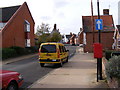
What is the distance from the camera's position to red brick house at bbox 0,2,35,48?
88.9 feet

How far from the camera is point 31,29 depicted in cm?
3797

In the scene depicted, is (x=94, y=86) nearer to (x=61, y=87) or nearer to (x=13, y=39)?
(x=61, y=87)

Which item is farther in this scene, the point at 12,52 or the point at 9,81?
the point at 12,52

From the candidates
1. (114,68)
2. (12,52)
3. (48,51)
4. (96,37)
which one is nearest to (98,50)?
(114,68)

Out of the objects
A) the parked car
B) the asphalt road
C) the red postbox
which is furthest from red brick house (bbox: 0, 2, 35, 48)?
the parked car

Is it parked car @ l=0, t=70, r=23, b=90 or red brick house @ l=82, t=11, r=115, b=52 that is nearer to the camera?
parked car @ l=0, t=70, r=23, b=90

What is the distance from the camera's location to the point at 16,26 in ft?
99.2

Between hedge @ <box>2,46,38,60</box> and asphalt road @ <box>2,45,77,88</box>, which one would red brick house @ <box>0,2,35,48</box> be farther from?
asphalt road @ <box>2,45,77,88</box>

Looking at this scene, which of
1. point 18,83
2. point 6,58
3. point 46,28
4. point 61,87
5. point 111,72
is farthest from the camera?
point 46,28

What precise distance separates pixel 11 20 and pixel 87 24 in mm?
16232

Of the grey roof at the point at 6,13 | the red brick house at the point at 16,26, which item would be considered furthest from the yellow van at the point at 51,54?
the grey roof at the point at 6,13

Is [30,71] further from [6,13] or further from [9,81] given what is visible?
[6,13]

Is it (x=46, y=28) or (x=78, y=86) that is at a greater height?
(x=46, y=28)

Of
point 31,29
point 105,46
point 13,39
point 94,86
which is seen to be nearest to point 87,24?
point 105,46
